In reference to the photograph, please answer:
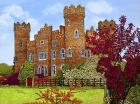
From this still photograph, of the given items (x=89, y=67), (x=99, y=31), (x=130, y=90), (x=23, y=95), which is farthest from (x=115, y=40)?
(x=89, y=67)

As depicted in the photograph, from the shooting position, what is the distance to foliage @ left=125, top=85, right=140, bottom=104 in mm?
26462

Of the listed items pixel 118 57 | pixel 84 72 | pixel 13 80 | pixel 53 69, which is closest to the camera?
pixel 118 57

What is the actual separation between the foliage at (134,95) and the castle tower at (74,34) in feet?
135

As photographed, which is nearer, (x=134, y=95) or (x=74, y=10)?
(x=134, y=95)

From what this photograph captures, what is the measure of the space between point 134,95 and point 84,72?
1454 inches

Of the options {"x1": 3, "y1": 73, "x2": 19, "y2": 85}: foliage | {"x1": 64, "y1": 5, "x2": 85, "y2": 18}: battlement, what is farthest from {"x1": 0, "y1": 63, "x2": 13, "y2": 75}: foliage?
{"x1": 64, "y1": 5, "x2": 85, "y2": 18}: battlement

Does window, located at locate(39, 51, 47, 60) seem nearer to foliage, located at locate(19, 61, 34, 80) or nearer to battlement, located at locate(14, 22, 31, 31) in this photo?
battlement, located at locate(14, 22, 31, 31)

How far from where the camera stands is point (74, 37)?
69.1 metres

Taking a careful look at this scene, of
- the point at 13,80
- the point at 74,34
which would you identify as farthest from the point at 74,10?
the point at 13,80

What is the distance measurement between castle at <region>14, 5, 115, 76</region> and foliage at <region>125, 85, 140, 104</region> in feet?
131

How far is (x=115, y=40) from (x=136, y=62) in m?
1.79

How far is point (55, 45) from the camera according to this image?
241 ft

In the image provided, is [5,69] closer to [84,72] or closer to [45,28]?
[45,28]

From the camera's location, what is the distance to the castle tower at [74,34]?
225 feet
